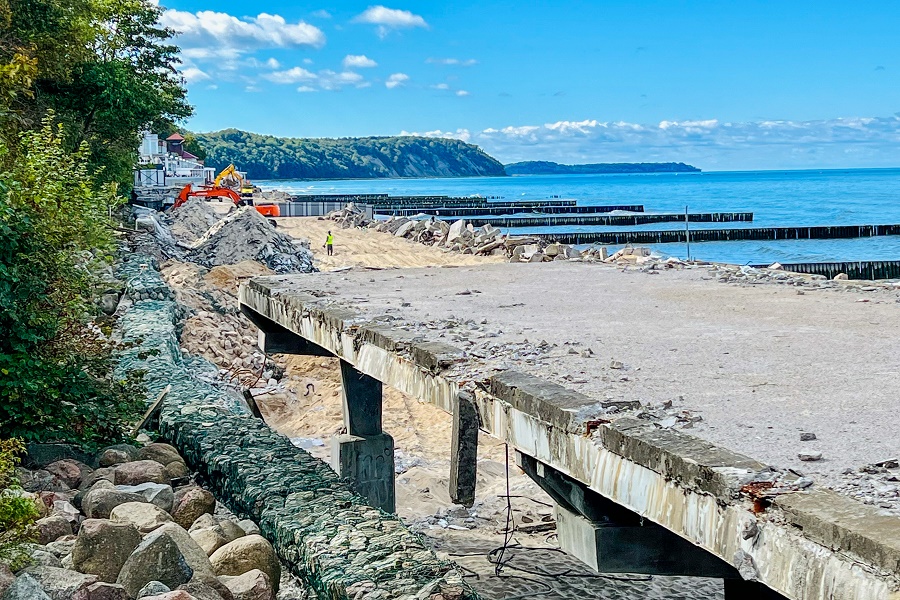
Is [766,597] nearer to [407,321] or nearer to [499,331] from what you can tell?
[499,331]

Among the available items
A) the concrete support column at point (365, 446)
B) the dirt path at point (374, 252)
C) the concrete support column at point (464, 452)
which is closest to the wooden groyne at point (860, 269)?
the dirt path at point (374, 252)

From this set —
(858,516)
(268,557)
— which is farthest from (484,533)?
(858,516)

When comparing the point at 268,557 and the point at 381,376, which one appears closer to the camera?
the point at 268,557

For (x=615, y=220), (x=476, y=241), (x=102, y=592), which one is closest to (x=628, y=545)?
(x=102, y=592)

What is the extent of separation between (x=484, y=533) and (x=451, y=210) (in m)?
68.4

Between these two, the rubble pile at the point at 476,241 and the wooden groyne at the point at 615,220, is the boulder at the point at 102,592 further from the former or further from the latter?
the wooden groyne at the point at 615,220

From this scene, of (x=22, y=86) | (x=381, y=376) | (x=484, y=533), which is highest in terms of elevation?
(x=22, y=86)

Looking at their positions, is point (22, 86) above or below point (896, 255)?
above

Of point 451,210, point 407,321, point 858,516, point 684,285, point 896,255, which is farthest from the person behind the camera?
point 451,210

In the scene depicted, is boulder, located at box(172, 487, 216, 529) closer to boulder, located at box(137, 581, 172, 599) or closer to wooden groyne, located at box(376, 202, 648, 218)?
boulder, located at box(137, 581, 172, 599)

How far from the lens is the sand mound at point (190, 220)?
118 feet

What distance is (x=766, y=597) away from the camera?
4680 millimetres

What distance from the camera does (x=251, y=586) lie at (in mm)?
5141

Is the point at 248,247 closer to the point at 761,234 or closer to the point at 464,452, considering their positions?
the point at 464,452
